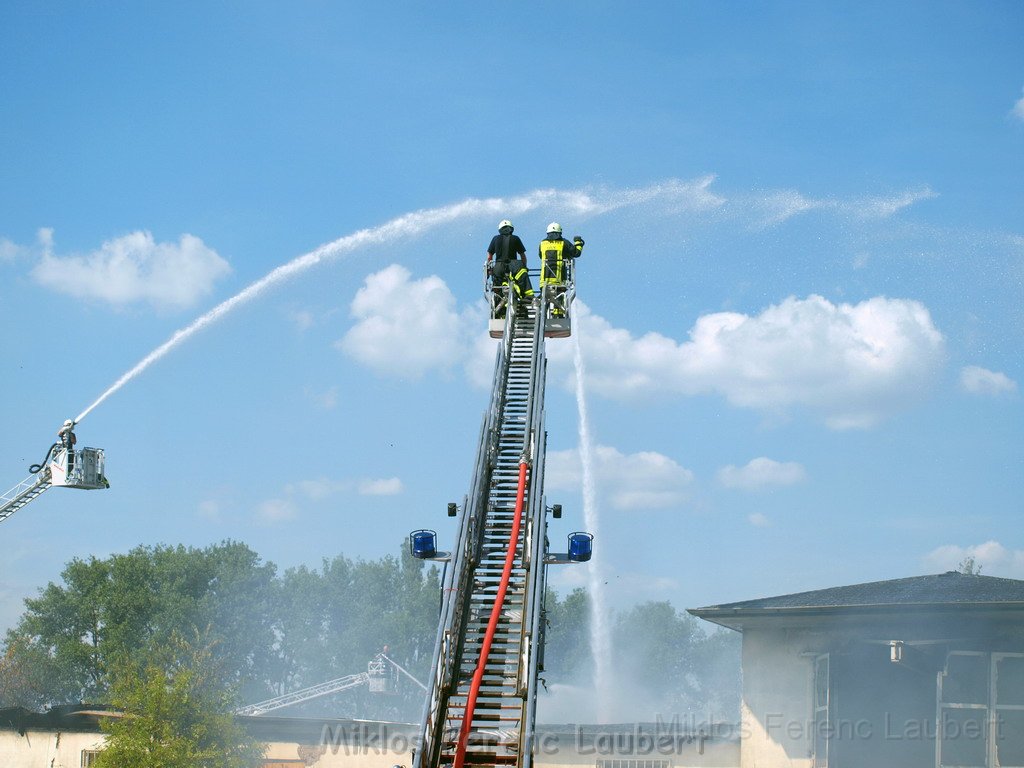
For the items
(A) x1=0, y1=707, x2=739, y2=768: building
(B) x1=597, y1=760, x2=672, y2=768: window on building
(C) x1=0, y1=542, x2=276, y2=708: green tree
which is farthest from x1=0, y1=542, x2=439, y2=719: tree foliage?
(B) x1=597, y1=760, x2=672, y2=768: window on building

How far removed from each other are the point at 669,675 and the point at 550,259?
59781mm

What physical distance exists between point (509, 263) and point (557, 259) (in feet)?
3.18

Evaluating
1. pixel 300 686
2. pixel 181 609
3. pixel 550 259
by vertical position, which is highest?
pixel 550 259

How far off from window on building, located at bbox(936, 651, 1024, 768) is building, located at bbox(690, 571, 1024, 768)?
1cm

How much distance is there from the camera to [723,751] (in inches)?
824

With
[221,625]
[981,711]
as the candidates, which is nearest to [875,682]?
[981,711]

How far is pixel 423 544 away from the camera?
638 inches

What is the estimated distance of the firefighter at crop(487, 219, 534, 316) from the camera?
872 inches

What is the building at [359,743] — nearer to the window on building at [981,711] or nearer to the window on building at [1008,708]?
the window on building at [981,711]

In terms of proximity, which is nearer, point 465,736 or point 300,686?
point 465,736

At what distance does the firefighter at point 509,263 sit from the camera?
72.6ft

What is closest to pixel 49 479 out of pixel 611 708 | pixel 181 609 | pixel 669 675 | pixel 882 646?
pixel 882 646

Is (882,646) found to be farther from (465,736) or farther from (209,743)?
(209,743)

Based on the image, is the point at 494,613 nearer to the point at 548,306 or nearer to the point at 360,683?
the point at 548,306
